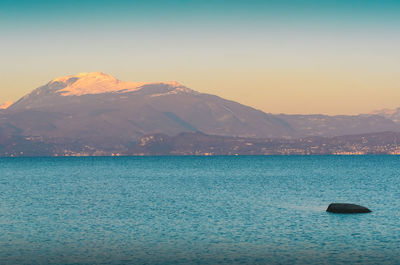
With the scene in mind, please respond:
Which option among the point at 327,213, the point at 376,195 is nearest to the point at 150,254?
the point at 327,213

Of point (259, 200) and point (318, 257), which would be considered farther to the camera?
point (259, 200)

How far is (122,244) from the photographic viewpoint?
56.1 meters

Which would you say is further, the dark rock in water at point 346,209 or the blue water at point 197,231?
the dark rock in water at point 346,209

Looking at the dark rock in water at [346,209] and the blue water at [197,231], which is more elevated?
the dark rock in water at [346,209]

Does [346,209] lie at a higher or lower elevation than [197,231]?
higher

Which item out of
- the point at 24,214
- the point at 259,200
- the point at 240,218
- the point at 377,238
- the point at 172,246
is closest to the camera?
the point at 172,246

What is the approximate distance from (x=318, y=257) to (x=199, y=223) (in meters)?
23.0

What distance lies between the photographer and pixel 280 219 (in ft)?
241

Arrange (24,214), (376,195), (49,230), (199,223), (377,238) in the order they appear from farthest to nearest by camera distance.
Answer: (376,195) → (24,214) → (199,223) → (49,230) → (377,238)

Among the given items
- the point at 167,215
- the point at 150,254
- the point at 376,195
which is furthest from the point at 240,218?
the point at 376,195

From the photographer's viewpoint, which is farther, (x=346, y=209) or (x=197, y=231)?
(x=346, y=209)

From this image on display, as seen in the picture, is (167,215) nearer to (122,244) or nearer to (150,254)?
(122,244)

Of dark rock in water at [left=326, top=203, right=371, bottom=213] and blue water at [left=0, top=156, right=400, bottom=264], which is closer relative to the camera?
blue water at [left=0, top=156, right=400, bottom=264]

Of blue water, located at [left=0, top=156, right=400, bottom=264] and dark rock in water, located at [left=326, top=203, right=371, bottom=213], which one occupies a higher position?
dark rock in water, located at [left=326, top=203, right=371, bottom=213]
